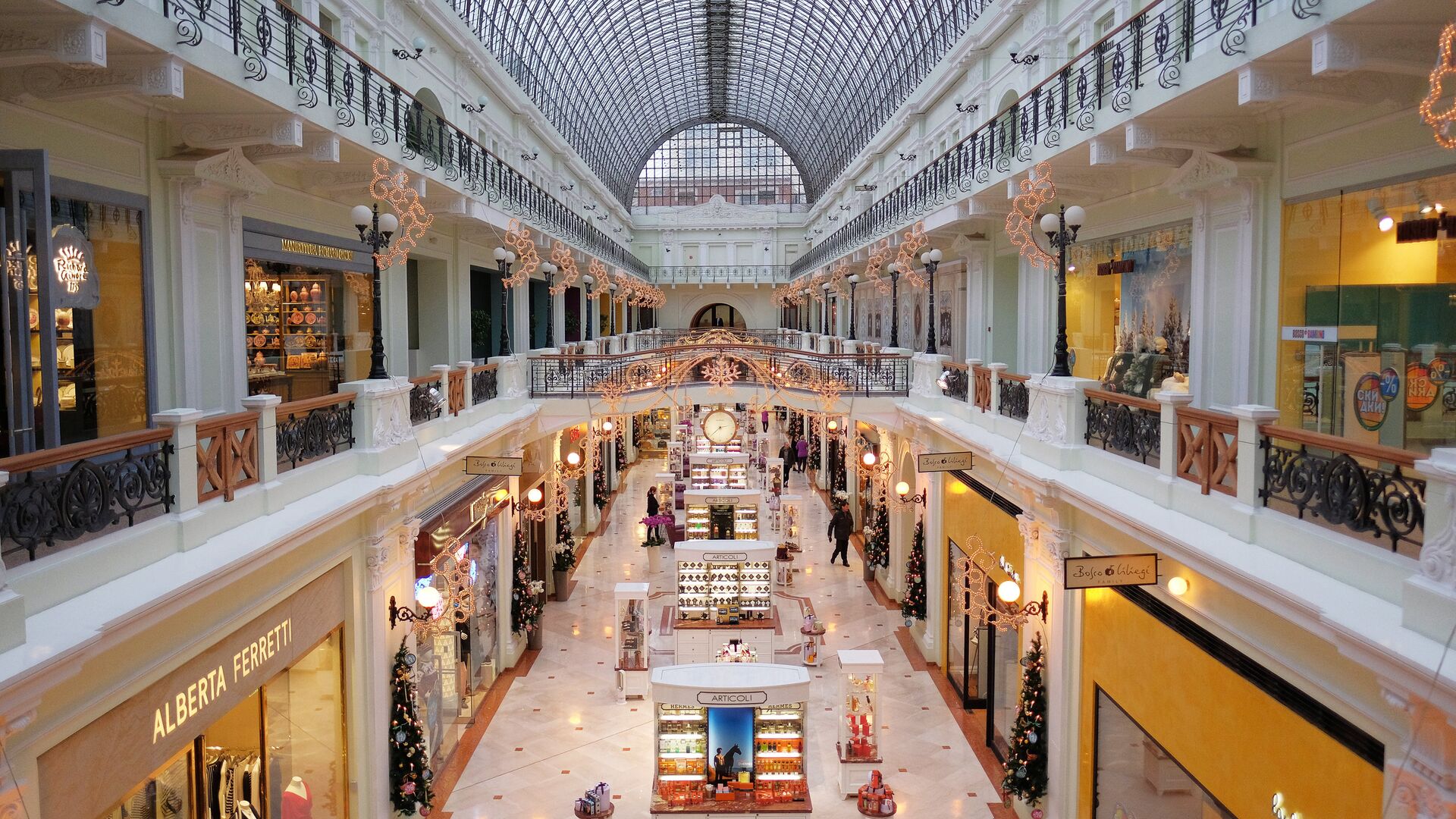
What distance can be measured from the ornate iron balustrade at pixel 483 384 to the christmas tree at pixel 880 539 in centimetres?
1023

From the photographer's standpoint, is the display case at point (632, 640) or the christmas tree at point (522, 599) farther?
the christmas tree at point (522, 599)

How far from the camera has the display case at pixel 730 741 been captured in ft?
40.7

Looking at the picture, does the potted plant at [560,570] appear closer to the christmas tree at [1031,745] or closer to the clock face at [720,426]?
the clock face at [720,426]

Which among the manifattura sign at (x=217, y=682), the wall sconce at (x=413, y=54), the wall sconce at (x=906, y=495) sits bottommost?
the wall sconce at (x=906, y=495)

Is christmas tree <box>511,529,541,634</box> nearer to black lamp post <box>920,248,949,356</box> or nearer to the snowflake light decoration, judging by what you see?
the snowflake light decoration

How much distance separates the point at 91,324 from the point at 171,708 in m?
3.76

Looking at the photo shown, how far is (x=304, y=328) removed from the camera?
44.7 feet

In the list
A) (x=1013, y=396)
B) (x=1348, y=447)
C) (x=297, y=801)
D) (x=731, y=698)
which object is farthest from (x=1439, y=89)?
(x=731, y=698)

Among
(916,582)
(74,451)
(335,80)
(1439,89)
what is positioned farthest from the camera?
(916,582)

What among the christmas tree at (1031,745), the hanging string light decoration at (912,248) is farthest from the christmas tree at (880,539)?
the christmas tree at (1031,745)

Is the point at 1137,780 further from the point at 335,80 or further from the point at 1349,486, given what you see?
the point at 335,80

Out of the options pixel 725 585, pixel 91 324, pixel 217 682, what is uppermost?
pixel 91 324

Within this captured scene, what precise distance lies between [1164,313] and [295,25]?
34.9 feet

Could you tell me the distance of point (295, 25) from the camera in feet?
33.3
